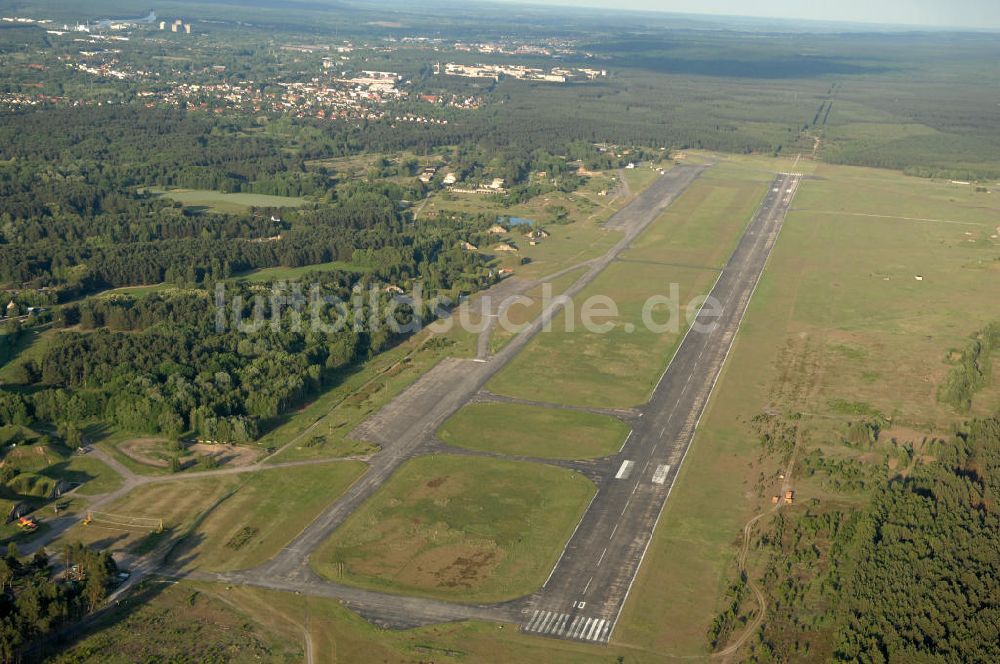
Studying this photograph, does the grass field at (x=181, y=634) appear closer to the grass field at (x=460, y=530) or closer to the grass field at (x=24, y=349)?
the grass field at (x=460, y=530)

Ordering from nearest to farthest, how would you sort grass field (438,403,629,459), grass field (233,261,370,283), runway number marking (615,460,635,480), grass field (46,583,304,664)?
grass field (46,583,304,664) < runway number marking (615,460,635,480) < grass field (438,403,629,459) < grass field (233,261,370,283)

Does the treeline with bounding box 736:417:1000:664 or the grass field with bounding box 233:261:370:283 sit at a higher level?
the treeline with bounding box 736:417:1000:664

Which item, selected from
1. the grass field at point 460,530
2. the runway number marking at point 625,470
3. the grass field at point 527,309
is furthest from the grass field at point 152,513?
the grass field at point 527,309

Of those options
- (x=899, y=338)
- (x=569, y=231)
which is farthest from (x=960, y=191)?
(x=899, y=338)

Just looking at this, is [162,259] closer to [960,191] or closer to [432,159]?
[432,159]

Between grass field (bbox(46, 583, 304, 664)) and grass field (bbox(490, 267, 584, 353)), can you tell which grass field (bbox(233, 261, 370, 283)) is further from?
grass field (bbox(46, 583, 304, 664))

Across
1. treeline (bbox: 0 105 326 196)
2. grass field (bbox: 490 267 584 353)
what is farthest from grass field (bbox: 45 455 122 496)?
treeline (bbox: 0 105 326 196)
